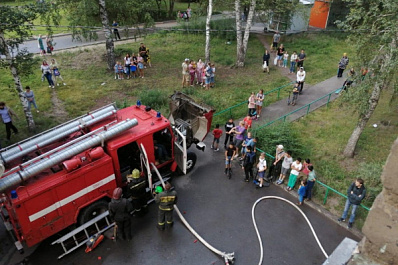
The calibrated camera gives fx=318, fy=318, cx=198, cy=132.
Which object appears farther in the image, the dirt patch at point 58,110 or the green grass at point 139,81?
the green grass at point 139,81

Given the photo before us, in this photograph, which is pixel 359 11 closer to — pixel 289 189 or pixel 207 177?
pixel 289 189

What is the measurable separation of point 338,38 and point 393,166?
90.8 feet

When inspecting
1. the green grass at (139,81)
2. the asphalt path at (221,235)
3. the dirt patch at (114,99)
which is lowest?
the asphalt path at (221,235)

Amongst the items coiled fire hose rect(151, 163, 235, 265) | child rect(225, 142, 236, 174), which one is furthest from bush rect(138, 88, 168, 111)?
coiled fire hose rect(151, 163, 235, 265)

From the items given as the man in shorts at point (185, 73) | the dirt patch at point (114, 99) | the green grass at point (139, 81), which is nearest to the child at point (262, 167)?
the green grass at point (139, 81)

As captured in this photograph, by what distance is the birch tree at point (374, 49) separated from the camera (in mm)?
9805

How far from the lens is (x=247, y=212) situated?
9.66 metres

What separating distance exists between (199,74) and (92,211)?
11.4 m

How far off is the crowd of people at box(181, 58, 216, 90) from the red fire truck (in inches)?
299

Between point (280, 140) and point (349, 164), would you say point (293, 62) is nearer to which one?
point (349, 164)

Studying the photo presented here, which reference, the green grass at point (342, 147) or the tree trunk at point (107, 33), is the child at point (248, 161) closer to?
the green grass at point (342, 147)

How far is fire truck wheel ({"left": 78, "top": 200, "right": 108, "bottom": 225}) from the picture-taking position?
8.54 metres

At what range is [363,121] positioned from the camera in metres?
11.9

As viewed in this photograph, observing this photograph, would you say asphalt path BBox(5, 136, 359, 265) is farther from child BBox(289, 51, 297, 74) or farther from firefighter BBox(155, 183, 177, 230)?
child BBox(289, 51, 297, 74)
